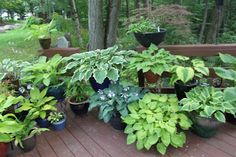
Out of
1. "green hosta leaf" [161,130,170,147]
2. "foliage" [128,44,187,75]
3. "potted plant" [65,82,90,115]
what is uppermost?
"foliage" [128,44,187,75]

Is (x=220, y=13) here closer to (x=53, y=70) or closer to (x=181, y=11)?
(x=181, y=11)

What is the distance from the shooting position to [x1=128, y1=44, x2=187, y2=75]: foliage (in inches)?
101

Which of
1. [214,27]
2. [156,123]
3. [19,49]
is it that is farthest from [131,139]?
[19,49]

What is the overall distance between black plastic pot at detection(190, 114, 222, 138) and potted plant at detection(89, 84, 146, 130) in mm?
617

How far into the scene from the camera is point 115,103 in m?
2.60

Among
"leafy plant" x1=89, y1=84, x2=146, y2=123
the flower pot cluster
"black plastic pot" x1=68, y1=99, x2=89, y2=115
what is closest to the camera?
the flower pot cluster

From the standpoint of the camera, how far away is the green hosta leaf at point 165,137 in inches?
87.4

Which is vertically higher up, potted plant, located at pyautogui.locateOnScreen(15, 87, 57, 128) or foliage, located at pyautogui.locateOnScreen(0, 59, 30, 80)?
foliage, located at pyautogui.locateOnScreen(0, 59, 30, 80)

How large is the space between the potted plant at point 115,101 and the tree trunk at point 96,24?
1.38m

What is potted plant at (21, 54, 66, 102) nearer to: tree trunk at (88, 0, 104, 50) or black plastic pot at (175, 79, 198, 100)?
tree trunk at (88, 0, 104, 50)

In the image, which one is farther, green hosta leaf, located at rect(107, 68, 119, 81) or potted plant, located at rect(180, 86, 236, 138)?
green hosta leaf, located at rect(107, 68, 119, 81)

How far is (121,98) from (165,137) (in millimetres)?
629

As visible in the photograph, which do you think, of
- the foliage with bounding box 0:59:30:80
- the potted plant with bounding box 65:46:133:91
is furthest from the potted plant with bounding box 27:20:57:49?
the potted plant with bounding box 65:46:133:91

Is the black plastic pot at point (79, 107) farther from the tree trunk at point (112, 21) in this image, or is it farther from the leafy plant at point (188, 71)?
the tree trunk at point (112, 21)
